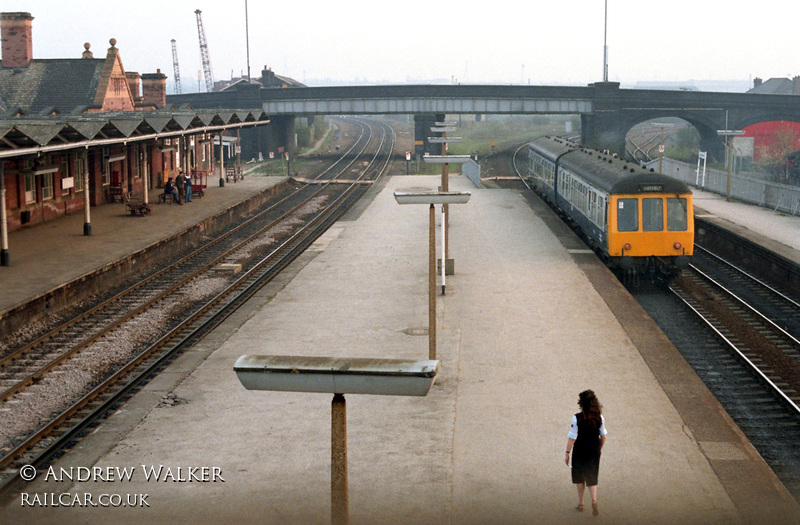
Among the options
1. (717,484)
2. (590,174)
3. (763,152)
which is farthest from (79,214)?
(763,152)

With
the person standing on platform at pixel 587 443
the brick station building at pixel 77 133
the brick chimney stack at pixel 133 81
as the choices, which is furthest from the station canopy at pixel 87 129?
the person standing on platform at pixel 587 443

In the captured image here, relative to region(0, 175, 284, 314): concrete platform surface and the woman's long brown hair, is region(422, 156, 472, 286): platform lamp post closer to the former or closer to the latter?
region(0, 175, 284, 314): concrete platform surface

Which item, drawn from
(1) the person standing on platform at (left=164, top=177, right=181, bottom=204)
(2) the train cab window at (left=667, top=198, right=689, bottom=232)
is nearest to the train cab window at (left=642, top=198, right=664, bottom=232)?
(2) the train cab window at (left=667, top=198, right=689, bottom=232)

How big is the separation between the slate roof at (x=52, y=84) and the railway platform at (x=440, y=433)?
26.3 m

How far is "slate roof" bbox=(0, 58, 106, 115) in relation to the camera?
133 ft

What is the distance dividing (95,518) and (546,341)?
8.81 m

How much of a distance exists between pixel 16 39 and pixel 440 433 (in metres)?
38.3

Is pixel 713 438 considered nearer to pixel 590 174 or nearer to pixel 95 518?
pixel 95 518

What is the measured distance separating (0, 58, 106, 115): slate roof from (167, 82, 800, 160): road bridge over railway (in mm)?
28448

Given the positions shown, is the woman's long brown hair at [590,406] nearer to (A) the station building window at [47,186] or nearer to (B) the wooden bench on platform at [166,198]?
(A) the station building window at [47,186]

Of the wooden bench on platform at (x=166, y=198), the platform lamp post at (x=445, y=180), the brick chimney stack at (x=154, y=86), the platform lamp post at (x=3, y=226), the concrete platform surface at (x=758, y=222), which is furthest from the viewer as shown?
the brick chimney stack at (x=154, y=86)

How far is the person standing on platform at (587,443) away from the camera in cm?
862

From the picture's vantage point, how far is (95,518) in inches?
343

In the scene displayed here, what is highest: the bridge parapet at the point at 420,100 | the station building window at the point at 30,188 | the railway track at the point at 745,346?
the bridge parapet at the point at 420,100
